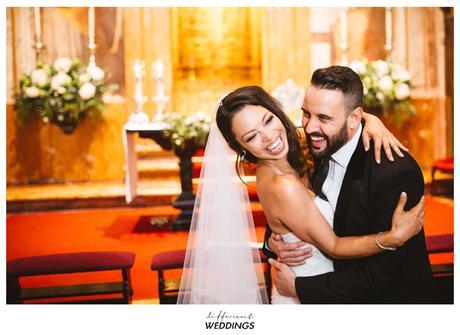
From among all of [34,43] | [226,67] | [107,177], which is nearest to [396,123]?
[226,67]

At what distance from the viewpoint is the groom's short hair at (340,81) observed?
95.6 inches

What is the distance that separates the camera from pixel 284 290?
268 centimetres

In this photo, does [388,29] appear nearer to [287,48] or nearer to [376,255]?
[287,48]

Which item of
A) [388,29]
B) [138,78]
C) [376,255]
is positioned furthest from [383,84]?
[376,255]

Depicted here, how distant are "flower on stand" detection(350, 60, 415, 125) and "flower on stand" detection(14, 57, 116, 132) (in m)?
3.48

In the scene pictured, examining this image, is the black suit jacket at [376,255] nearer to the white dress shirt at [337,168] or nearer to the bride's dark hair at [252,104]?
the white dress shirt at [337,168]

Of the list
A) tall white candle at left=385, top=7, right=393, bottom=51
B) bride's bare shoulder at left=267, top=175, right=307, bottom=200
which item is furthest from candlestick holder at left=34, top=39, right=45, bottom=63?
bride's bare shoulder at left=267, top=175, right=307, bottom=200

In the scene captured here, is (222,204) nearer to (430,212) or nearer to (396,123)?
(430,212)

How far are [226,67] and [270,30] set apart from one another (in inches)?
49.8

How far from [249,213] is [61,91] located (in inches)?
198

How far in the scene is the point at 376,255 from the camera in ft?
7.96

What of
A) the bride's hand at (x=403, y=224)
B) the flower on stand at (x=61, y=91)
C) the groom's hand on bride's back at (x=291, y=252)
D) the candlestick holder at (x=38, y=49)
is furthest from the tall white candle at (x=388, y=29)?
the bride's hand at (x=403, y=224)

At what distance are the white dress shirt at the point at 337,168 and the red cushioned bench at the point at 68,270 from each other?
1470mm
